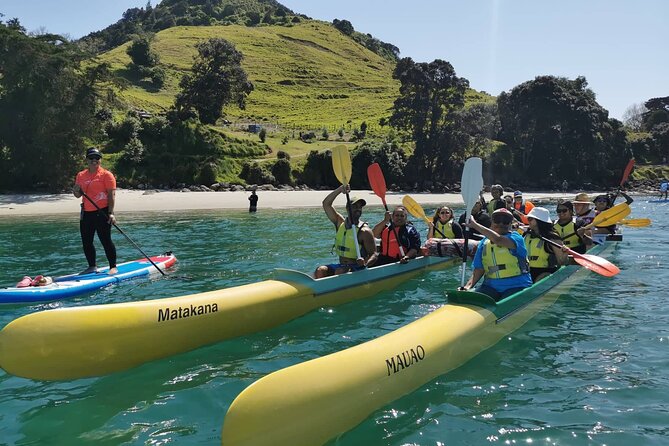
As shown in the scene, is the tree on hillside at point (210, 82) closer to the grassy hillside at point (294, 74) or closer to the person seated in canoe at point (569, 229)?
the grassy hillside at point (294, 74)

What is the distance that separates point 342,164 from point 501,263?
3558 millimetres

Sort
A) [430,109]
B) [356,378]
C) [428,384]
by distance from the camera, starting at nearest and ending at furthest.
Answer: [356,378]
[428,384]
[430,109]

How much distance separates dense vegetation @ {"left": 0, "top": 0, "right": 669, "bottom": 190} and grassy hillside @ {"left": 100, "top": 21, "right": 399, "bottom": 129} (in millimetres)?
753

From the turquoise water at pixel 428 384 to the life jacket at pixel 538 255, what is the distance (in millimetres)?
709

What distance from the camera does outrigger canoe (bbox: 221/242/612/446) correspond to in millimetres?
3373

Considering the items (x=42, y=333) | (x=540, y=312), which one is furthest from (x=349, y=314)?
(x=42, y=333)

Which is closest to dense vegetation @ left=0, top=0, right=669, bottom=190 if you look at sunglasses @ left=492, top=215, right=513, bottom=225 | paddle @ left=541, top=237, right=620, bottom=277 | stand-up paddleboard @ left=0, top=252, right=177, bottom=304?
stand-up paddleboard @ left=0, top=252, right=177, bottom=304

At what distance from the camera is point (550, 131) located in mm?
49375

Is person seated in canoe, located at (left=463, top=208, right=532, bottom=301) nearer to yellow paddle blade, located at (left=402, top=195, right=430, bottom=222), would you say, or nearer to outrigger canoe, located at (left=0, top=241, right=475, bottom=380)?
outrigger canoe, located at (left=0, top=241, right=475, bottom=380)

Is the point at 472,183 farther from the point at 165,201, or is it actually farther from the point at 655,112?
the point at 655,112

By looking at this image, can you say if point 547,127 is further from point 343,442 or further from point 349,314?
point 343,442

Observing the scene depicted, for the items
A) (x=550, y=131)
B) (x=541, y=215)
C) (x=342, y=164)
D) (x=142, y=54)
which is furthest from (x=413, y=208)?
(x=142, y=54)

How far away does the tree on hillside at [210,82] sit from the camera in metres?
40.8

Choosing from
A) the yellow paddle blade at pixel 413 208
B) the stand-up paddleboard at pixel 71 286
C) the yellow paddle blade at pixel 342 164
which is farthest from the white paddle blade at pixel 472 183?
the stand-up paddleboard at pixel 71 286
